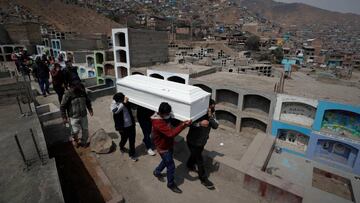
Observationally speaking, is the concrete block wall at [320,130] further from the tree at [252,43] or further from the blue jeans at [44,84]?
the tree at [252,43]

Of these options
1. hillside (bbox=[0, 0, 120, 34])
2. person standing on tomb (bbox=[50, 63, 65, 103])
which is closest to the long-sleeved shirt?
person standing on tomb (bbox=[50, 63, 65, 103])

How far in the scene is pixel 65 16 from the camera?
61906 mm

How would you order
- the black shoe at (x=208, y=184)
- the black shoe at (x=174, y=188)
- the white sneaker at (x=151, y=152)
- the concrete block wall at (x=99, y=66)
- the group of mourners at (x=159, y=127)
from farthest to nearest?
the concrete block wall at (x=99, y=66), the white sneaker at (x=151, y=152), the black shoe at (x=208, y=184), the black shoe at (x=174, y=188), the group of mourners at (x=159, y=127)

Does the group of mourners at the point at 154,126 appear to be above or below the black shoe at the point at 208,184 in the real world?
above

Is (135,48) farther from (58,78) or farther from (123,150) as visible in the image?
(123,150)

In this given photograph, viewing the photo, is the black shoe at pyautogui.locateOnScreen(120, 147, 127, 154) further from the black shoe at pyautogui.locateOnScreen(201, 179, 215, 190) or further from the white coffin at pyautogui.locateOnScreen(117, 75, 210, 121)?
the black shoe at pyautogui.locateOnScreen(201, 179, 215, 190)

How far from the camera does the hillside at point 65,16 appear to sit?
55844 mm

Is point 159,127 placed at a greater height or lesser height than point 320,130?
greater

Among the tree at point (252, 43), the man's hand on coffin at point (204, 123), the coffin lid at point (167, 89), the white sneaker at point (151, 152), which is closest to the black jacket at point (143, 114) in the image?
the coffin lid at point (167, 89)

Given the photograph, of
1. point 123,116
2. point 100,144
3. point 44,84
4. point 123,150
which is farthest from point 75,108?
point 44,84

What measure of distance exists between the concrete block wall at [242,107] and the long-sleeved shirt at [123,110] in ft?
33.1

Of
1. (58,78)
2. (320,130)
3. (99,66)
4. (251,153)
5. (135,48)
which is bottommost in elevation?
(320,130)

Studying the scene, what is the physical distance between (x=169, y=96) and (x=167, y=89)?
1.13ft

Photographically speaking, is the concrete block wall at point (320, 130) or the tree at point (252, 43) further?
the tree at point (252, 43)
